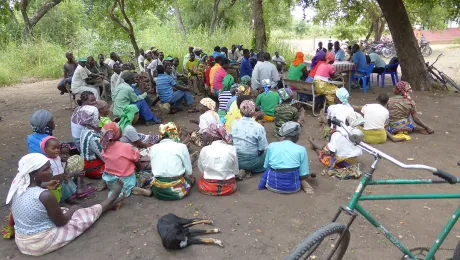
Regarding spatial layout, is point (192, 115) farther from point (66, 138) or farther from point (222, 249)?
point (222, 249)

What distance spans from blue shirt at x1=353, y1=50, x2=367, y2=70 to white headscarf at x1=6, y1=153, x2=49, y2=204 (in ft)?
29.2

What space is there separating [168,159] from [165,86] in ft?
14.1

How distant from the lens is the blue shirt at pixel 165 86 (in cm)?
838

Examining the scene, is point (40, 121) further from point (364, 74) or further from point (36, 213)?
point (364, 74)

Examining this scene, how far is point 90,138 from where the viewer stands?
4.91 meters

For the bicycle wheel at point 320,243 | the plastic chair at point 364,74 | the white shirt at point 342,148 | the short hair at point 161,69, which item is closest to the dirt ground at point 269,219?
the white shirt at point 342,148

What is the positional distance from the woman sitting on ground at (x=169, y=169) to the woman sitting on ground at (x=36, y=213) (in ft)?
3.55

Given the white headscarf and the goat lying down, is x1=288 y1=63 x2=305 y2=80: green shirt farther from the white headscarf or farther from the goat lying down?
the white headscarf

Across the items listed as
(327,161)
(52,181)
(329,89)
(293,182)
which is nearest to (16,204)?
(52,181)

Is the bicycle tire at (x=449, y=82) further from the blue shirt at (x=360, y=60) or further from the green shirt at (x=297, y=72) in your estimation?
the green shirt at (x=297, y=72)

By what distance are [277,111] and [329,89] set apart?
228cm

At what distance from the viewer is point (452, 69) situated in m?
15.0

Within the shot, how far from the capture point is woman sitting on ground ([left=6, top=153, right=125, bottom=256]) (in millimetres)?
3330

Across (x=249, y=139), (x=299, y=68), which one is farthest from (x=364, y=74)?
(x=249, y=139)
